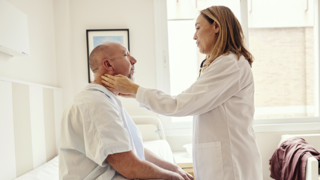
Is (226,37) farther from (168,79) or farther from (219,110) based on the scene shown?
(168,79)

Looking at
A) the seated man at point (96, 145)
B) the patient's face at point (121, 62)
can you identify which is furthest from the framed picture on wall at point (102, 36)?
the seated man at point (96, 145)

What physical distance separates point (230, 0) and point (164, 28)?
853mm

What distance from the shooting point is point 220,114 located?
1121 mm

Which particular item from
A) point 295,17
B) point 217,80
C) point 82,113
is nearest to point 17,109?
point 82,113

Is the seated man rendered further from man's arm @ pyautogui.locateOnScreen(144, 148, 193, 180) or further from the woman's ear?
the woman's ear

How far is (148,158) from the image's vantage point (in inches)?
51.8

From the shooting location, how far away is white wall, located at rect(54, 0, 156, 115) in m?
2.62

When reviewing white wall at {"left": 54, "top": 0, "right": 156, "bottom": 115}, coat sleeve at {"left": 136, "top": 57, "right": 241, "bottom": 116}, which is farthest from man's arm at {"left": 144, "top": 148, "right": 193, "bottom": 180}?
white wall at {"left": 54, "top": 0, "right": 156, "bottom": 115}

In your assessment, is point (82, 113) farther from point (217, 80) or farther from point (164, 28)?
point (164, 28)

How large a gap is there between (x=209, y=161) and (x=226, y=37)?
24.1 inches

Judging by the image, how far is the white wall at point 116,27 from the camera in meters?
2.62

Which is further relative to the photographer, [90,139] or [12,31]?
[12,31]

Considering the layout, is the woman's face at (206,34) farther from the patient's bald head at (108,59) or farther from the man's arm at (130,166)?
the man's arm at (130,166)

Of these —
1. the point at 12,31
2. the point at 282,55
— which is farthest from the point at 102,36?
the point at 282,55
